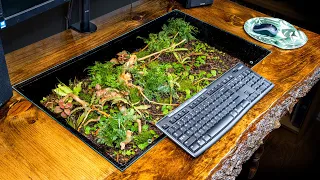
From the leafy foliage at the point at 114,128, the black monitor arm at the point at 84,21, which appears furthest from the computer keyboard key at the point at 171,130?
the black monitor arm at the point at 84,21

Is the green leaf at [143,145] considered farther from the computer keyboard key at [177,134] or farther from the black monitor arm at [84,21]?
the black monitor arm at [84,21]

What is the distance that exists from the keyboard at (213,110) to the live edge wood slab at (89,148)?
0.07 feet

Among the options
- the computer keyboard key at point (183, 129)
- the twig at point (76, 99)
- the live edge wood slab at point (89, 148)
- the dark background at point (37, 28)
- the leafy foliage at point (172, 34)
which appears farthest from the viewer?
the leafy foliage at point (172, 34)

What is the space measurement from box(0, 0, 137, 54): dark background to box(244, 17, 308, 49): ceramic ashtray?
2.04ft

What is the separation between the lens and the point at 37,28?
1386 millimetres

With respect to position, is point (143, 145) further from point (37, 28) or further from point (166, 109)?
point (37, 28)

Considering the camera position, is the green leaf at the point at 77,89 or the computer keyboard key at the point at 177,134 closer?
the computer keyboard key at the point at 177,134

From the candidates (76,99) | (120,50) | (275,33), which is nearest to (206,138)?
(76,99)

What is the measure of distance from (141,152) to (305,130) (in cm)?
160

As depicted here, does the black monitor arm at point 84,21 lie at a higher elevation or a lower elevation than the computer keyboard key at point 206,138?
higher

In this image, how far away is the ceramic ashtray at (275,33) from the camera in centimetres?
145

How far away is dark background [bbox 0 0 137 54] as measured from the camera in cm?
131

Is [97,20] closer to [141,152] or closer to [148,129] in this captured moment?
[148,129]

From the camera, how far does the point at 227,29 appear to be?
1.51 meters
